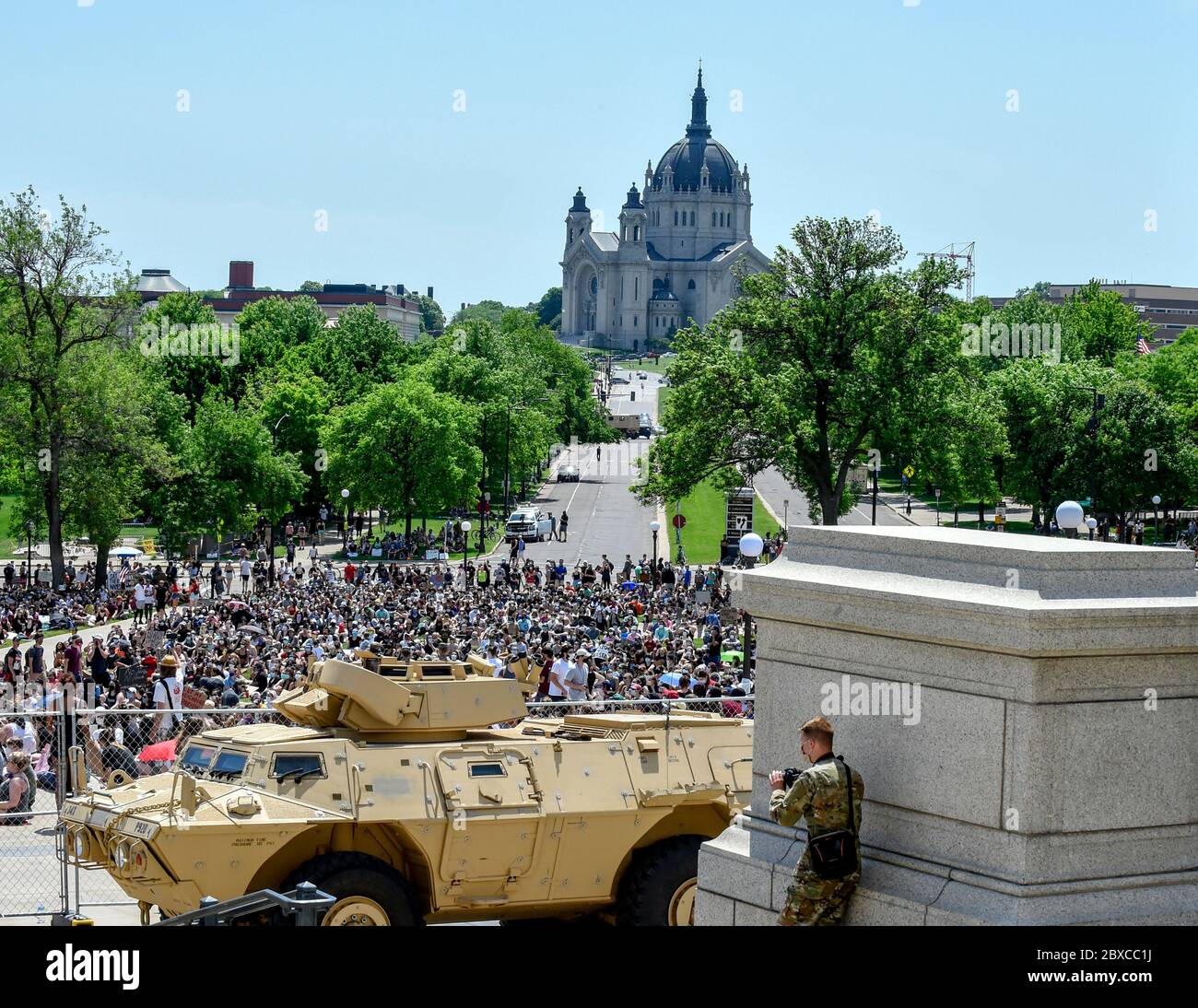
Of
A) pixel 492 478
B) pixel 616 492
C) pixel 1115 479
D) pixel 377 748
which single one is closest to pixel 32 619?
pixel 377 748

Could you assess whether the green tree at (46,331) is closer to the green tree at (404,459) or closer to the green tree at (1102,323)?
the green tree at (404,459)

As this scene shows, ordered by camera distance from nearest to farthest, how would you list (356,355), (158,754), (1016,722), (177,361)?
(1016,722) → (158,754) → (177,361) → (356,355)

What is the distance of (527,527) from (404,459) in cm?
574

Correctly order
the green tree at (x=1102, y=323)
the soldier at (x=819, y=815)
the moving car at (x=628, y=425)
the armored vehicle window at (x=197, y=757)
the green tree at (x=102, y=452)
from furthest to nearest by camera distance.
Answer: the moving car at (x=628, y=425) → the green tree at (x=1102, y=323) → the green tree at (x=102, y=452) → the armored vehicle window at (x=197, y=757) → the soldier at (x=819, y=815)

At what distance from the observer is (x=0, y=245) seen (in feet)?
A: 167

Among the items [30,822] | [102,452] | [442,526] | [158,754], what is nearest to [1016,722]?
[158,754]

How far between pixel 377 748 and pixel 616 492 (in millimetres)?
79965

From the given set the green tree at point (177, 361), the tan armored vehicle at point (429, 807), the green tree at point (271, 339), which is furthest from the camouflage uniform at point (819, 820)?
the green tree at point (271, 339)

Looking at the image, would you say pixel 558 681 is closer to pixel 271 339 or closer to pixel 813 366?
pixel 813 366

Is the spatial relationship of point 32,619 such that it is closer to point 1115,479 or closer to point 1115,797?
point 1115,797

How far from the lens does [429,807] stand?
537 inches

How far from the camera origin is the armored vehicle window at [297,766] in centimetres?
1342

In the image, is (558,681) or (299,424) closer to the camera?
(558,681)

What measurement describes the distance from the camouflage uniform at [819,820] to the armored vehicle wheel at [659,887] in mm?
7436
